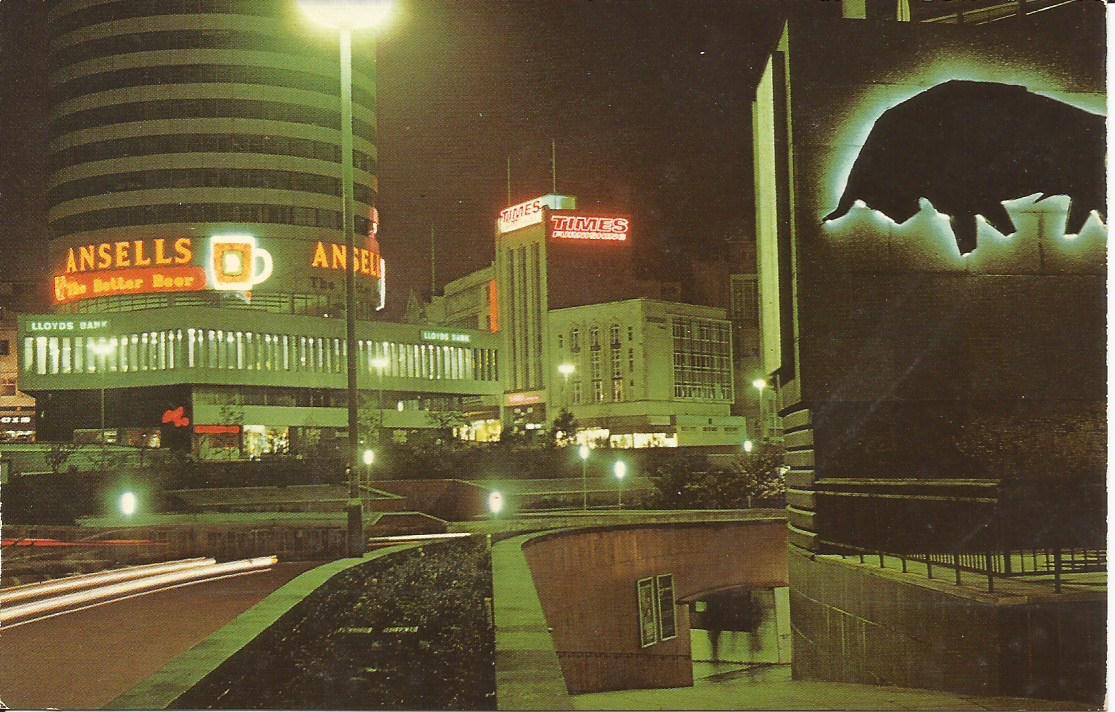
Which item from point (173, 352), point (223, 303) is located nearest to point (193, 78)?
point (223, 303)

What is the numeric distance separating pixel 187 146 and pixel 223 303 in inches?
502

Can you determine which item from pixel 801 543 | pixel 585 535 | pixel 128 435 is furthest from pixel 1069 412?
pixel 128 435

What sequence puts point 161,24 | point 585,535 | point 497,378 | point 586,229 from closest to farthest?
point 585,535
point 161,24
point 497,378
point 586,229

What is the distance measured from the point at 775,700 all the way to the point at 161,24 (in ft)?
299

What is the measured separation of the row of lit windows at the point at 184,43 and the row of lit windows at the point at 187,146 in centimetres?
698

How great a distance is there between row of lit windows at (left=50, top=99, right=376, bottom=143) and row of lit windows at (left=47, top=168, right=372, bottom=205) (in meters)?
4.23

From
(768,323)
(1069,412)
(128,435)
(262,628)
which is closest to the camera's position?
(262,628)

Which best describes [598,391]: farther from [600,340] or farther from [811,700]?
[811,700]

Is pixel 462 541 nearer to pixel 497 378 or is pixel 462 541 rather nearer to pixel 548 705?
pixel 548 705

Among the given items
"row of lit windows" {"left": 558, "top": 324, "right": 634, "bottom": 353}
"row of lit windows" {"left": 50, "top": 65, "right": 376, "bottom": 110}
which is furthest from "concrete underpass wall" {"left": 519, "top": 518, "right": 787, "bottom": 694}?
"row of lit windows" {"left": 558, "top": 324, "right": 634, "bottom": 353}

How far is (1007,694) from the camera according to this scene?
14.5m

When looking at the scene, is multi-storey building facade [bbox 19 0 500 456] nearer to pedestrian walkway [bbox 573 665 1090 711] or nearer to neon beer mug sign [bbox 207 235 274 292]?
neon beer mug sign [bbox 207 235 274 292]

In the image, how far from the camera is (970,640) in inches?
595

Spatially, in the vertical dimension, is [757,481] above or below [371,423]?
below
